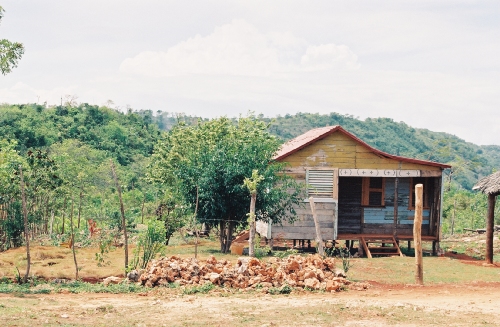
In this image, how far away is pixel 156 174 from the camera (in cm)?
2719

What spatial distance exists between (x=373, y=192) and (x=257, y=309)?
13.3m

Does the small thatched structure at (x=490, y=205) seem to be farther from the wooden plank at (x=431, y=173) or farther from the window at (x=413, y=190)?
the window at (x=413, y=190)

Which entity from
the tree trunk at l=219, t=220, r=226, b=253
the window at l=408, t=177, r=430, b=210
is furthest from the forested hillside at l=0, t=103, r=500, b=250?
the window at l=408, t=177, r=430, b=210

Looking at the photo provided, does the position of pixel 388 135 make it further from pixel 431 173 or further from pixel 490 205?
pixel 490 205

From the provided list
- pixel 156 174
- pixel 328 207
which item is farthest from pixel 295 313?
pixel 156 174

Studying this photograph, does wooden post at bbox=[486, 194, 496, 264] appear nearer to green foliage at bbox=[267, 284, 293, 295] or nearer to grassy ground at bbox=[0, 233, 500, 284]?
grassy ground at bbox=[0, 233, 500, 284]

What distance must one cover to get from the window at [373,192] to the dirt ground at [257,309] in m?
9.79

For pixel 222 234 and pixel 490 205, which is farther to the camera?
pixel 222 234

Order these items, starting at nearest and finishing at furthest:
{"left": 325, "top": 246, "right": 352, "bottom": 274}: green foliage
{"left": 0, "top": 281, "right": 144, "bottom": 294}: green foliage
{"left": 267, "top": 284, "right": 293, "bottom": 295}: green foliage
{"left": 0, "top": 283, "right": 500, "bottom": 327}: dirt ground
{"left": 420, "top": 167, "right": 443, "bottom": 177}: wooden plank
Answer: {"left": 0, "top": 283, "right": 500, "bottom": 327}: dirt ground < {"left": 0, "top": 281, "right": 144, "bottom": 294}: green foliage < {"left": 267, "top": 284, "right": 293, "bottom": 295}: green foliage < {"left": 325, "top": 246, "right": 352, "bottom": 274}: green foliage < {"left": 420, "top": 167, "right": 443, "bottom": 177}: wooden plank

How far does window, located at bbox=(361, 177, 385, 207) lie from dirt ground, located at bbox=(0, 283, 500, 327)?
9794mm

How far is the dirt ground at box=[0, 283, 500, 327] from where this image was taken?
11555mm

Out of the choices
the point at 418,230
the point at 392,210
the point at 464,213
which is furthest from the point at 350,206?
the point at 464,213

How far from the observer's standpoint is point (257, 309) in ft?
41.8

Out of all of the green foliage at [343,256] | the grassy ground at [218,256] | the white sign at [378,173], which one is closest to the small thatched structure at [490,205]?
the grassy ground at [218,256]
